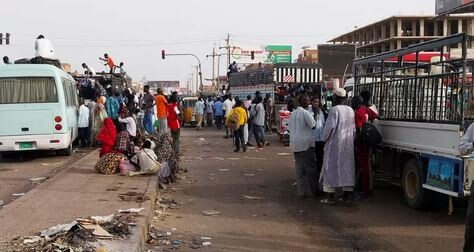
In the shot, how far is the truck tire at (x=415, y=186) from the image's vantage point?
8055 mm

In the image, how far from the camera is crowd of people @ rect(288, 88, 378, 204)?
8.91 metres

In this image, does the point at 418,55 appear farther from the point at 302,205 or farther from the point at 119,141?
the point at 119,141

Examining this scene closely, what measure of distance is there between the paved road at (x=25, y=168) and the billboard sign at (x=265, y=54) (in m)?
60.4

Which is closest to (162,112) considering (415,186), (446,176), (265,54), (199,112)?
(415,186)

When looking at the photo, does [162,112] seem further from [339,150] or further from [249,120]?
[339,150]

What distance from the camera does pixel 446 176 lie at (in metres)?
7.32

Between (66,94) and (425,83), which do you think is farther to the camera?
(66,94)

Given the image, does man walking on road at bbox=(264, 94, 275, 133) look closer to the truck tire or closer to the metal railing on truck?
the metal railing on truck

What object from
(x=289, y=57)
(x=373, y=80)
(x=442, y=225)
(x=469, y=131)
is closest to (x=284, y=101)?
(x=373, y=80)

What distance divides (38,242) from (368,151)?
563 cm

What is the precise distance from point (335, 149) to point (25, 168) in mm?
7487

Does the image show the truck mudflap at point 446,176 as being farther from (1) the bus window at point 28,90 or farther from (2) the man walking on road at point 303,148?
(1) the bus window at point 28,90

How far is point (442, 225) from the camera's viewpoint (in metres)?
7.48

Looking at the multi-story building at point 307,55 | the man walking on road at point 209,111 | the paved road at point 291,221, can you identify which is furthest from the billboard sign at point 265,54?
the paved road at point 291,221
